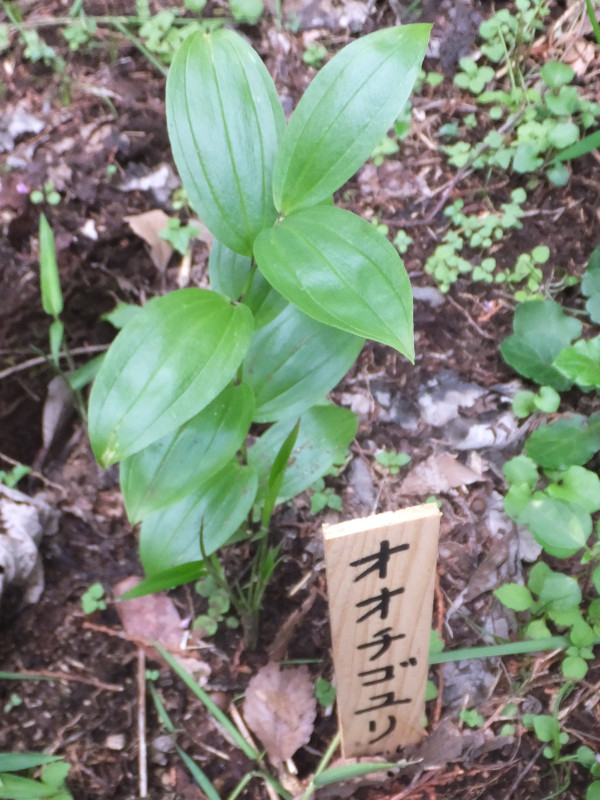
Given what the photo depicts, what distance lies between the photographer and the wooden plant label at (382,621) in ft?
2.14

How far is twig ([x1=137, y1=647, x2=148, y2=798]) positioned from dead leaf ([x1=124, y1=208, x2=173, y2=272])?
2.88 feet

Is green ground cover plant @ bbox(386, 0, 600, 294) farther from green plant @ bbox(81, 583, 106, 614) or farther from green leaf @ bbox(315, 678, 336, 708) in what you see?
green plant @ bbox(81, 583, 106, 614)

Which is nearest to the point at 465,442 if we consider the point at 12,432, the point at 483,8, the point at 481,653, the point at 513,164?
the point at 481,653

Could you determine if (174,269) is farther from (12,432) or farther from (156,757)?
(156,757)

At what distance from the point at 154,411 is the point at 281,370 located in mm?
275

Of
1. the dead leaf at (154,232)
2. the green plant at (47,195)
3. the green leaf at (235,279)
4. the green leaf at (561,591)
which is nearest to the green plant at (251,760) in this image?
the green leaf at (561,591)

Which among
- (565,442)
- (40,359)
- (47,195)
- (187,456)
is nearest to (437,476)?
(565,442)

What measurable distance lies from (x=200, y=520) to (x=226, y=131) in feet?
1.82

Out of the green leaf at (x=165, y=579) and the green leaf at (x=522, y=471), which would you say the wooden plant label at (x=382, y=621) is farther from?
the green leaf at (x=522, y=471)

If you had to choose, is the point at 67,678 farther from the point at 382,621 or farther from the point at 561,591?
the point at 561,591

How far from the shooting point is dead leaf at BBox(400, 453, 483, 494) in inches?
45.6

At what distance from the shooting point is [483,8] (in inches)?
62.7

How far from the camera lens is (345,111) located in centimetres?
66

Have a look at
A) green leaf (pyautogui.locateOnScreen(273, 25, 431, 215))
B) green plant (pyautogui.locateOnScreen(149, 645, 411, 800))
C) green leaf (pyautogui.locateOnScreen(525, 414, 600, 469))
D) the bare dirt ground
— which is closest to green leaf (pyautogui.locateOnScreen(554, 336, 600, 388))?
green leaf (pyautogui.locateOnScreen(525, 414, 600, 469))
